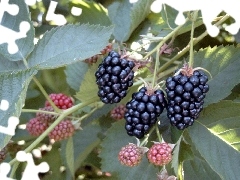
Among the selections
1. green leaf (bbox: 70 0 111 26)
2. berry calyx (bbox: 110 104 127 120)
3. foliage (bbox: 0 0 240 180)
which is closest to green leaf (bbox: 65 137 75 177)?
foliage (bbox: 0 0 240 180)

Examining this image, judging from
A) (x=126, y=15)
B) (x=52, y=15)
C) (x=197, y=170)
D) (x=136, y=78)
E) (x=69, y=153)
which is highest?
(x=52, y=15)

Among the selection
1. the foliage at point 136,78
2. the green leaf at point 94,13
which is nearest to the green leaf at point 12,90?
the foliage at point 136,78

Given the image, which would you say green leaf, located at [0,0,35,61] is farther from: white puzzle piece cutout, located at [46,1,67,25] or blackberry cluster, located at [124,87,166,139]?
white puzzle piece cutout, located at [46,1,67,25]

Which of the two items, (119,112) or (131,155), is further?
(119,112)

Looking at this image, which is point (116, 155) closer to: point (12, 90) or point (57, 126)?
point (57, 126)

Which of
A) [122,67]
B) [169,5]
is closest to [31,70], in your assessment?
[122,67]

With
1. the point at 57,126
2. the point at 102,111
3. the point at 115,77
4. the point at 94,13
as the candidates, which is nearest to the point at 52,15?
the point at 94,13

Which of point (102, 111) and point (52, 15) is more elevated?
point (52, 15)

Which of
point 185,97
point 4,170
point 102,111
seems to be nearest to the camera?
point 185,97
